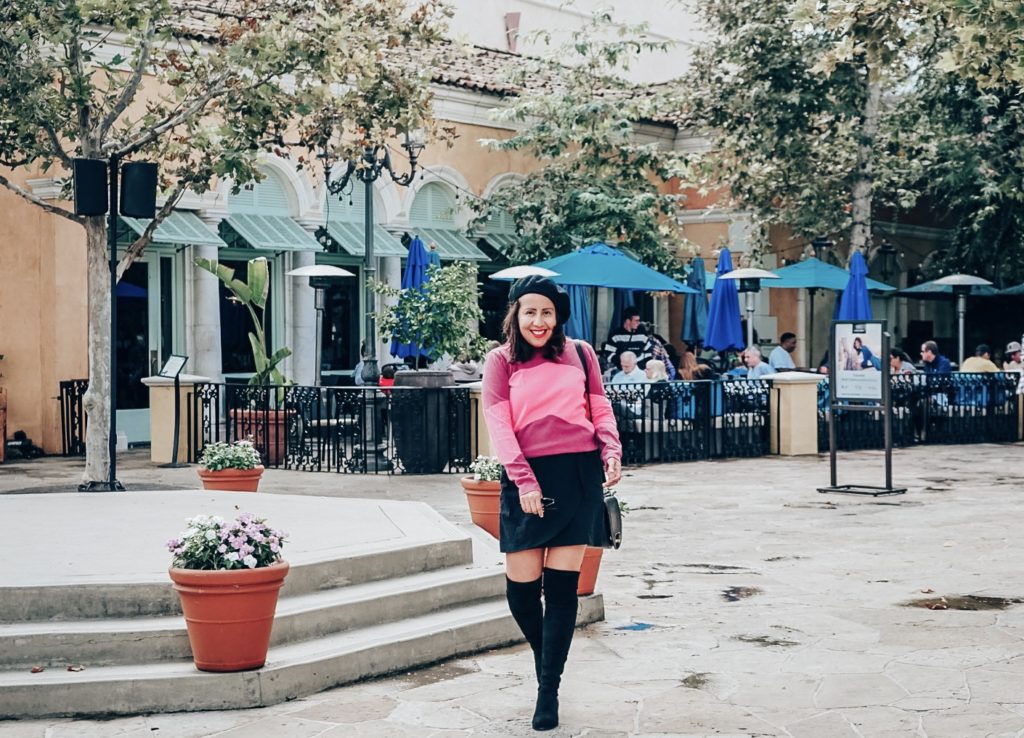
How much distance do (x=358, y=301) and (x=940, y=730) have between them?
17549 mm

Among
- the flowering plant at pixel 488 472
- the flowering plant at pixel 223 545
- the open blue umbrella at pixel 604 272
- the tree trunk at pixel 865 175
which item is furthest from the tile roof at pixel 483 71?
the flowering plant at pixel 223 545

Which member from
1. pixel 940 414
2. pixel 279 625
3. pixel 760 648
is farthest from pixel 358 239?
pixel 279 625

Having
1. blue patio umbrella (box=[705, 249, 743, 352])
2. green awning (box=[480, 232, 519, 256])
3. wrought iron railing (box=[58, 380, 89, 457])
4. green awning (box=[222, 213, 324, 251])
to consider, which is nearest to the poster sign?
blue patio umbrella (box=[705, 249, 743, 352])

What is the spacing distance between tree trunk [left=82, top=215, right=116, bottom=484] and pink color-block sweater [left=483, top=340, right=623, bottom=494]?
25.6 ft

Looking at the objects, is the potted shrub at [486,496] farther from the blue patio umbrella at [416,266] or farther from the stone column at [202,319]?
the stone column at [202,319]

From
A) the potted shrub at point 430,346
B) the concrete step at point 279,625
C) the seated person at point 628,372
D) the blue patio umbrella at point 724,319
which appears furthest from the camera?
the blue patio umbrella at point 724,319

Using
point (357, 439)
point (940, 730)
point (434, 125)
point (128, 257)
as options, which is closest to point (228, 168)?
point (128, 257)

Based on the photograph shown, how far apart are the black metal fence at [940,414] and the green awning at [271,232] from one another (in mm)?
7628

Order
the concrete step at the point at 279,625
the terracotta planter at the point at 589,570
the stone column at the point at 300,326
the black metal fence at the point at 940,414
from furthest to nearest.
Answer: the stone column at the point at 300,326 < the black metal fence at the point at 940,414 < the terracotta planter at the point at 589,570 < the concrete step at the point at 279,625

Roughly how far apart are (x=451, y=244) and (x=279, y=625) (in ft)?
55.5

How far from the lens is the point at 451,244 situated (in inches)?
922

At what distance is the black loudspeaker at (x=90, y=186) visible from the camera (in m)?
12.1

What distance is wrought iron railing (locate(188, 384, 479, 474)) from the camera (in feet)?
50.5

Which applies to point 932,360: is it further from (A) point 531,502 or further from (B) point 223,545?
(B) point 223,545
